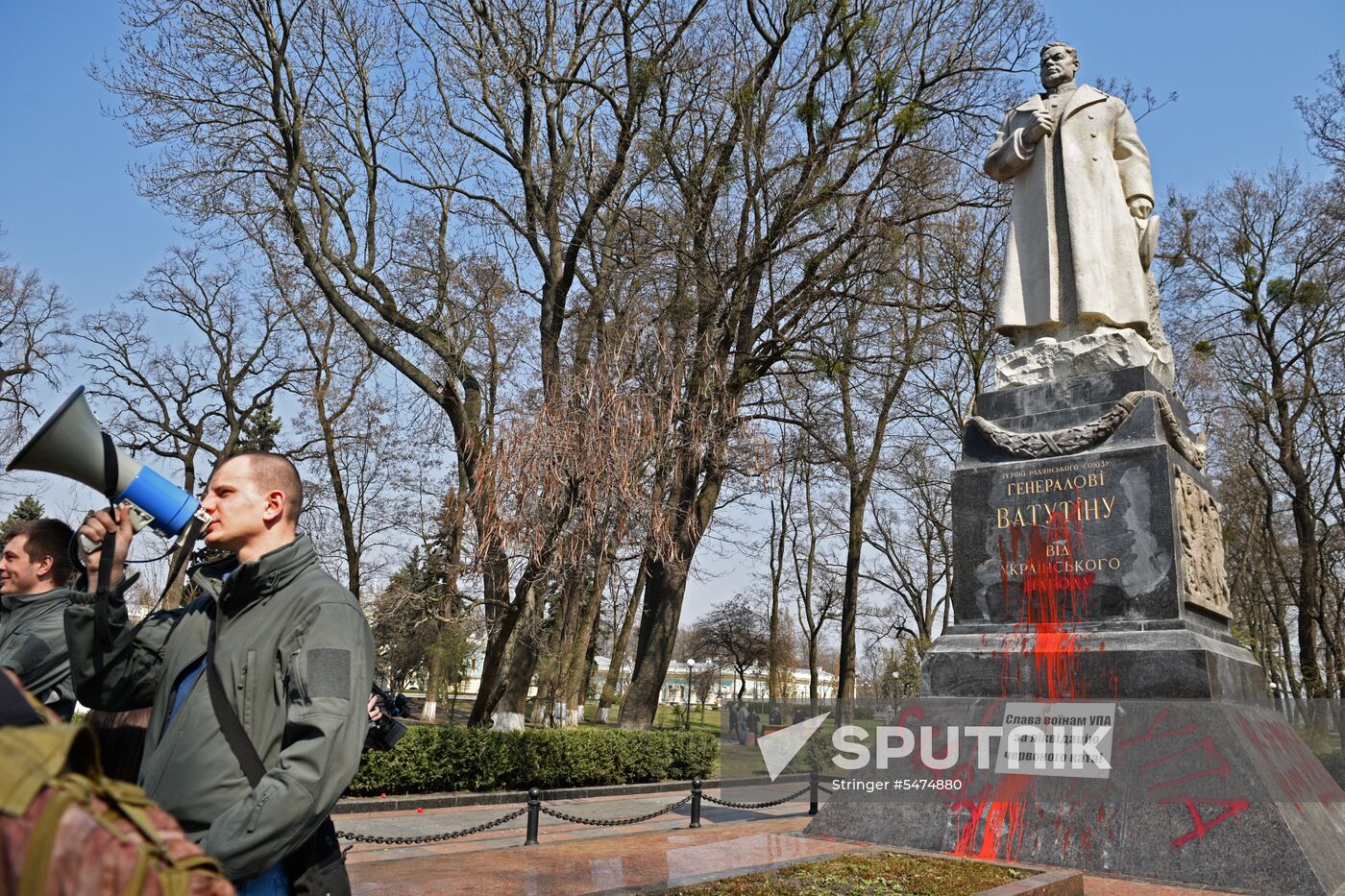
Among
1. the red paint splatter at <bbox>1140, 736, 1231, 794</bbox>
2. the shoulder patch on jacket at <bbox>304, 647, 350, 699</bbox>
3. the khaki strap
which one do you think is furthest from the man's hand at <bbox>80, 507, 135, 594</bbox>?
the red paint splatter at <bbox>1140, 736, 1231, 794</bbox>

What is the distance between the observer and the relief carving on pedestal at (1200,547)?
784cm

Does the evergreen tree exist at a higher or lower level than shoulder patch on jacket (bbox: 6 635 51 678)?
higher

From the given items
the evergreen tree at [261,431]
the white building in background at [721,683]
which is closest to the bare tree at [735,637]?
the white building in background at [721,683]

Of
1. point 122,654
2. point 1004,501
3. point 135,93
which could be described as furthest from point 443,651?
point 122,654

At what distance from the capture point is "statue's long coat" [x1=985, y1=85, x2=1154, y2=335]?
9047 millimetres

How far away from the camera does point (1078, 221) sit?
363 inches

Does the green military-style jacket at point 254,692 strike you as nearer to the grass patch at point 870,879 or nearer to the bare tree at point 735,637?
the grass patch at point 870,879

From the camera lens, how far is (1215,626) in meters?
8.55

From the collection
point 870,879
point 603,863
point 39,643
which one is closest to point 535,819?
point 603,863

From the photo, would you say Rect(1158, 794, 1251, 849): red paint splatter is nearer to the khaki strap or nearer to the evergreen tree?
the khaki strap

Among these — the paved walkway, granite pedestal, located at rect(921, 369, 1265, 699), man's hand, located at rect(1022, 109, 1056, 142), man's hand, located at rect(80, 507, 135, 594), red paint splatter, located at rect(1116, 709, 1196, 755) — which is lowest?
the paved walkway

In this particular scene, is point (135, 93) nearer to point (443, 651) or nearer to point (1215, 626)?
point (1215, 626)

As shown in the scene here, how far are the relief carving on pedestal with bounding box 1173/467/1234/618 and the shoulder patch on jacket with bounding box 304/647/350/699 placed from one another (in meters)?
6.96

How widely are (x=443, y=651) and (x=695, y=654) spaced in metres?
14.9
